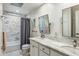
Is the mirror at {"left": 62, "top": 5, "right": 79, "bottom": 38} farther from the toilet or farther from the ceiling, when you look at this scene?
the toilet

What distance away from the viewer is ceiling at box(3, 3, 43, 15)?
1.86 m

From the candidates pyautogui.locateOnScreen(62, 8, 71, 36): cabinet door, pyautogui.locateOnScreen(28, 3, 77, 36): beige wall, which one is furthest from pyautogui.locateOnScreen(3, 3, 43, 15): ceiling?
→ pyautogui.locateOnScreen(62, 8, 71, 36): cabinet door

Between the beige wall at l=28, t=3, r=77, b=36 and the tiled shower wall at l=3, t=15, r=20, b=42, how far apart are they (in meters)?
0.28

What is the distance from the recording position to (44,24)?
2.00 m

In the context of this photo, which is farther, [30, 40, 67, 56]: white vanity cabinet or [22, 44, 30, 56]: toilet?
[22, 44, 30, 56]: toilet

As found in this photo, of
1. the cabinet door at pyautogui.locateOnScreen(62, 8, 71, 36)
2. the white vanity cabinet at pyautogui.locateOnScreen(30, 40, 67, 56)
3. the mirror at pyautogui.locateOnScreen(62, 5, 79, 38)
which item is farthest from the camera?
the cabinet door at pyautogui.locateOnScreen(62, 8, 71, 36)

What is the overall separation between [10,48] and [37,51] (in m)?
0.49

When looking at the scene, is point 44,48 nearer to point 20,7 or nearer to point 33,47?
point 33,47

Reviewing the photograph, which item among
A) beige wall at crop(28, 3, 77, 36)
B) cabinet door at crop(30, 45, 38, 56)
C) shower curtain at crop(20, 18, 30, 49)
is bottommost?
cabinet door at crop(30, 45, 38, 56)

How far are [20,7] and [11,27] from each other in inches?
15.2

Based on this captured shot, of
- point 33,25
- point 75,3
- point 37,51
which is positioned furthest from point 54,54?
point 75,3

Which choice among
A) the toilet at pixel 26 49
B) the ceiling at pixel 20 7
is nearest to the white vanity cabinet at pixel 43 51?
the toilet at pixel 26 49

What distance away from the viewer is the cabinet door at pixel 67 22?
194 centimetres

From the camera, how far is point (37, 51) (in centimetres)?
193
